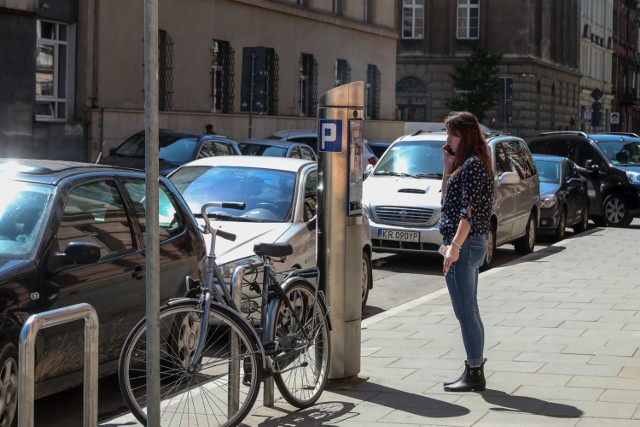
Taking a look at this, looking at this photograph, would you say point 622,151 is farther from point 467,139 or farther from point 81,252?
point 81,252

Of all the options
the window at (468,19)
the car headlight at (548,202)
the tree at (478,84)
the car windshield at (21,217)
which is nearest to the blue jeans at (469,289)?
the car windshield at (21,217)

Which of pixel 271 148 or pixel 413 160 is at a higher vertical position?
pixel 271 148

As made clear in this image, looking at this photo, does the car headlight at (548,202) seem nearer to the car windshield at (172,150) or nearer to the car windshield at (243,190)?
the car windshield at (172,150)

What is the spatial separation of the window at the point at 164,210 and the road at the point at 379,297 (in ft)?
3.71

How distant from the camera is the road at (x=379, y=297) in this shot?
7793mm

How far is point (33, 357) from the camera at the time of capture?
5051mm

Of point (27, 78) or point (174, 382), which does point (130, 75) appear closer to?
point (27, 78)

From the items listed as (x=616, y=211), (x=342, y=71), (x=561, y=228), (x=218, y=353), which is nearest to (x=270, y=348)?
(x=218, y=353)

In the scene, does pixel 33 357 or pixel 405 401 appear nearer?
pixel 33 357

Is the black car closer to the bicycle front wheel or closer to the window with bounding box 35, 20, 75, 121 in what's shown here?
the bicycle front wheel

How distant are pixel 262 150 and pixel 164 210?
14.9 metres

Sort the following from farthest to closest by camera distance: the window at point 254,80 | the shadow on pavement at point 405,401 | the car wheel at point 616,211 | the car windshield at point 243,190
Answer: the window at point 254,80
the car wheel at point 616,211
the car windshield at point 243,190
the shadow on pavement at point 405,401

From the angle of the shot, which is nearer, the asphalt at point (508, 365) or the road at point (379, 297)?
the asphalt at point (508, 365)

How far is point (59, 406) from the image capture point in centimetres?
801
